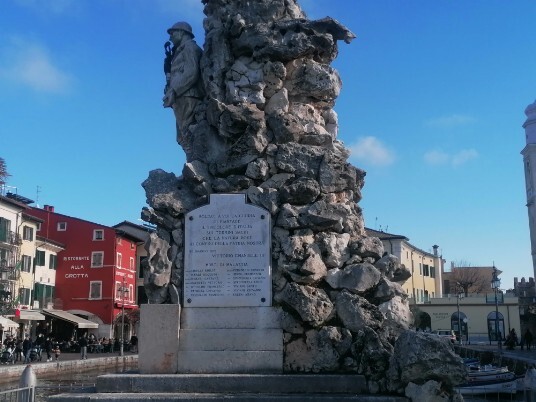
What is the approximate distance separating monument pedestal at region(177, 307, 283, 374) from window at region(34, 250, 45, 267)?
49510 mm

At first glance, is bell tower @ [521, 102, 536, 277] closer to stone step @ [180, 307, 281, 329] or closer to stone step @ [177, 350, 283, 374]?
stone step @ [180, 307, 281, 329]

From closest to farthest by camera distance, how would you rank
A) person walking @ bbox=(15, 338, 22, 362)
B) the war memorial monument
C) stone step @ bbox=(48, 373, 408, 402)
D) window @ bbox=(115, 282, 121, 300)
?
stone step @ bbox=(48, 373, 408, 402), the war memorial monument, person walking @ bbox=(15, 338, 22, 362), window @ bbox=(115, 282, 121, 300)

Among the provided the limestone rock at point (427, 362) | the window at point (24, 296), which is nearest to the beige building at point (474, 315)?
the window at point (24, 296)

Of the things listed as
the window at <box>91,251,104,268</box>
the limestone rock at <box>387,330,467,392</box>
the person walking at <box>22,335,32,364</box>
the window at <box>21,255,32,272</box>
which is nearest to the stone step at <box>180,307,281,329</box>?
the limestone rock at <box>387,330,467,392</box>

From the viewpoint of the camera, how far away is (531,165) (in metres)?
88.0

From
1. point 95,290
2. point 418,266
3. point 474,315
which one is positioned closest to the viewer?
point 95,290

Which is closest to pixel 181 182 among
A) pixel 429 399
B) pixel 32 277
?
pixel 429 399

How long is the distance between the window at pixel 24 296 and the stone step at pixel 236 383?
4506 cm

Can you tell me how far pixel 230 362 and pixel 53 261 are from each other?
54144 mm

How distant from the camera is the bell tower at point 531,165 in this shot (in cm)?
8762

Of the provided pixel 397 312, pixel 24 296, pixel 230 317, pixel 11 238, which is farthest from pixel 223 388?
pixel 24 296

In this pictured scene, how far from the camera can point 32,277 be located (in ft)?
174

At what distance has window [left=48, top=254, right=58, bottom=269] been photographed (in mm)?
57675

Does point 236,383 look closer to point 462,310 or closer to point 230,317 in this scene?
point 230,317
